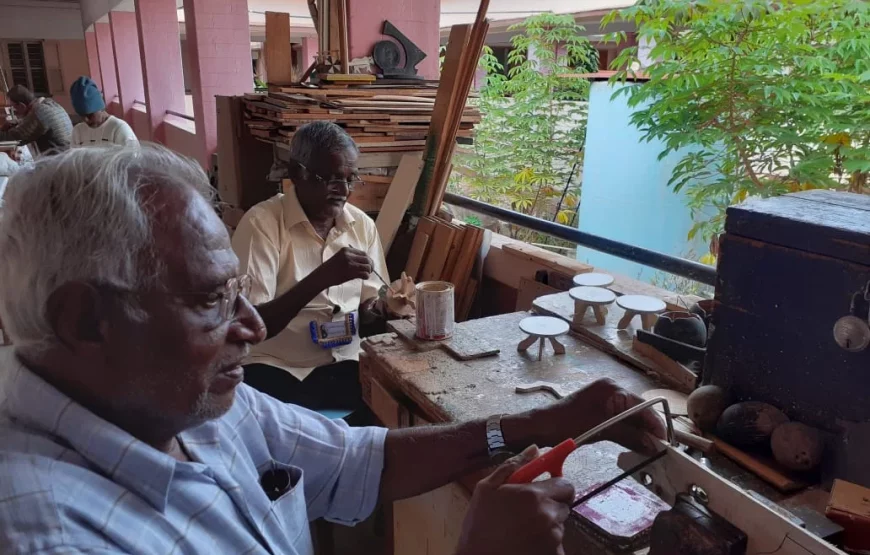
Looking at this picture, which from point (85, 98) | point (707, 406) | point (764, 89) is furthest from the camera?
point (85, 98)

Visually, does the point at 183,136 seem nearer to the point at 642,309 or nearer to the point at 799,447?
the point at 642,309

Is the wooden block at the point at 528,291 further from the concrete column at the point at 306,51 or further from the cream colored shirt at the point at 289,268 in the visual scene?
the concrete column at the point at 306,51

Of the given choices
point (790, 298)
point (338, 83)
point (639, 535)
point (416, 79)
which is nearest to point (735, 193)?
point (416, 79)

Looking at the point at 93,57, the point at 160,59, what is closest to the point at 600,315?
the point at 160,59

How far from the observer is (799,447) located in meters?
1.05

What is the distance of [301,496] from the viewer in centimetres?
116

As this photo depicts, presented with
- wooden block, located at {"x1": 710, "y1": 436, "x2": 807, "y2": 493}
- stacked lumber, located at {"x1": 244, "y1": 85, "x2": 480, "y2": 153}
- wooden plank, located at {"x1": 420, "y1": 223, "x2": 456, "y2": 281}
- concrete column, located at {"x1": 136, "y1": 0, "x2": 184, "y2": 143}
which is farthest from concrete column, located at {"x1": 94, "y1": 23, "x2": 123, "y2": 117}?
wooden block, located at {"x1": 710, "y1": 436, "x2": 807, "y2": 493}

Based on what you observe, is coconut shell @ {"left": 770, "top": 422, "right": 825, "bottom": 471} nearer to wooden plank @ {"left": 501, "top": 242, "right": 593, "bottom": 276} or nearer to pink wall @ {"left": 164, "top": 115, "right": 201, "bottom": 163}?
wooden plank @ {"left": 501, "top": 242, "right": 593, "bottom": 276}

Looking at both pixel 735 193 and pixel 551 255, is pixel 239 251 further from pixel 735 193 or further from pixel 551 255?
pixel 735 193

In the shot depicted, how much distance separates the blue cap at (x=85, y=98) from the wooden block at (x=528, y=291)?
4.20m

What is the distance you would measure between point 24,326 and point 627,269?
138 inches

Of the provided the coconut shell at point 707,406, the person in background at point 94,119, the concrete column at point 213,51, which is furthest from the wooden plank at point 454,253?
the concrete column at point 213,51

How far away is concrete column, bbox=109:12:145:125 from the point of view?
9773 millimetres

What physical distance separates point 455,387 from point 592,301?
47 cm
